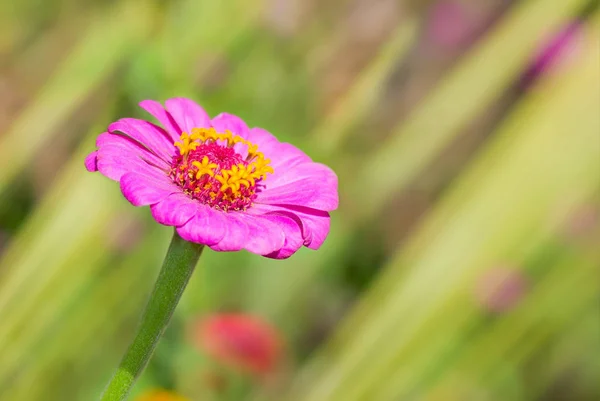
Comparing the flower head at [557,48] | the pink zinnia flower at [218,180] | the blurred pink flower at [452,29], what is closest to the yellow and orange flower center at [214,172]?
the pink zinnia flower at [218,180]

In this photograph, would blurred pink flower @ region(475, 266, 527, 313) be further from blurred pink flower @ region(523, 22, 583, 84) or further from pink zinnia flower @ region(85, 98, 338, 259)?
pink zinnia flower @ region(85, 98, 338, 259)

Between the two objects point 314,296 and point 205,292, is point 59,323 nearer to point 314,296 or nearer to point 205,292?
point 205,292

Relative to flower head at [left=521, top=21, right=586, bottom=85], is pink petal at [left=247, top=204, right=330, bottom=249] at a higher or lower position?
lower

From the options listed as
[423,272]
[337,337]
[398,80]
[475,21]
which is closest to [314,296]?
[337,337]

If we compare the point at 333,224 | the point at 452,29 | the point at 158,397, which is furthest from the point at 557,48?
the point at 158,397

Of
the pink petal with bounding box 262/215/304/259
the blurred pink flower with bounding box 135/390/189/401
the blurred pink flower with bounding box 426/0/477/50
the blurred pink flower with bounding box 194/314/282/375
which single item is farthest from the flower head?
the pink petal with bounding box 262/215/304/259

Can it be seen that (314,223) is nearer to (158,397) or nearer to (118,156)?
(118,156)

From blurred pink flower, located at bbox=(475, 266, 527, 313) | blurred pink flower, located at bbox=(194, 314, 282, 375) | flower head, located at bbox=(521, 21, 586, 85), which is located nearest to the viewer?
blurred pink flower, located at bbox=(194, 314, 282, 375)
